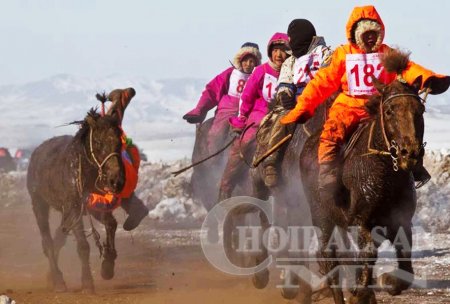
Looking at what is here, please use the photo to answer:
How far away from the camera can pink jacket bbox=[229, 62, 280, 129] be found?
51.0 ft

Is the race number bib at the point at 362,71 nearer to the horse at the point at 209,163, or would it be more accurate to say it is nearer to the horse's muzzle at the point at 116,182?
the horse's muzzle at the point at 116,182

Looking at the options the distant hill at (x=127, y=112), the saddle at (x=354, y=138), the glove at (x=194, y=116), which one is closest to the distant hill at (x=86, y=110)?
the distant hill at (x=127, y=112)

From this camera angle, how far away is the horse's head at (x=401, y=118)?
992cm

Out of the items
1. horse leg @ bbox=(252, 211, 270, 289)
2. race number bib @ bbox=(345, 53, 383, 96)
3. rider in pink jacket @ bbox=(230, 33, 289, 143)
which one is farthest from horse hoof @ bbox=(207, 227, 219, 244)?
race number bib @ bbox=(345, 53, 383, 96)

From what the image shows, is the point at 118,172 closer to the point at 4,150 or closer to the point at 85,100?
the point at 4,150

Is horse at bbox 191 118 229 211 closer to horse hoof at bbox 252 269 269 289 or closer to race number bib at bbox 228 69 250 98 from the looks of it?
race number bib at bbox 228 69 250 98

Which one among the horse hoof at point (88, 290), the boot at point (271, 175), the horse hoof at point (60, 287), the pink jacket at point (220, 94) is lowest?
the horse hoof at point (60, 287)

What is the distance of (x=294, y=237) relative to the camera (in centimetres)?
→ 1397

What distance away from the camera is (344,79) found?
37.9 feet

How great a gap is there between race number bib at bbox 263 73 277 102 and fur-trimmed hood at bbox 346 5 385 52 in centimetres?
412

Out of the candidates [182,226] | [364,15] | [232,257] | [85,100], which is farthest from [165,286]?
[85,100]

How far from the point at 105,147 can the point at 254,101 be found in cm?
208

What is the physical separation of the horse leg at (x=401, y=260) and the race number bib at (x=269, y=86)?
16.2ft

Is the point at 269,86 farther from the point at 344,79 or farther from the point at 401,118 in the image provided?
the point at 401,118
